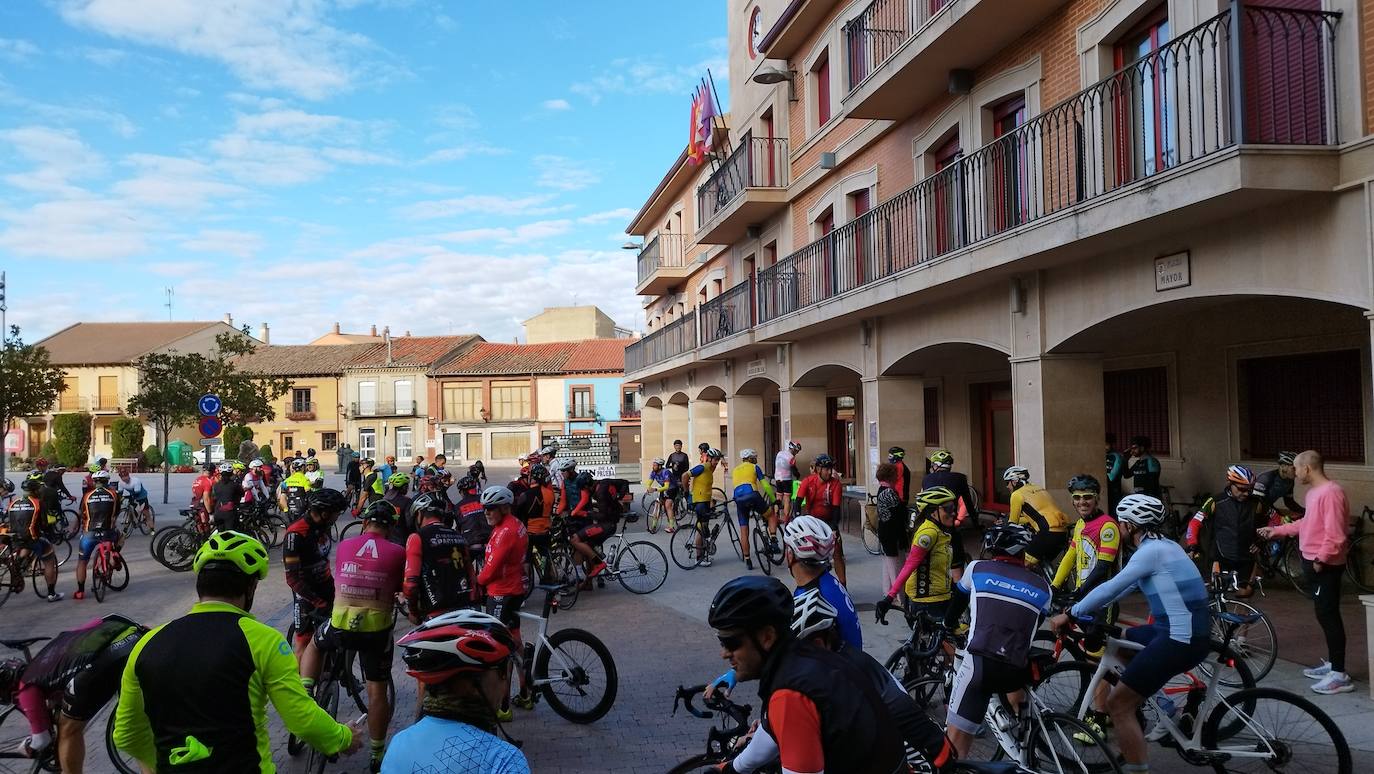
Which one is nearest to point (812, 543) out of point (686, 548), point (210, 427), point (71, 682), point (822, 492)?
point (71, 682)

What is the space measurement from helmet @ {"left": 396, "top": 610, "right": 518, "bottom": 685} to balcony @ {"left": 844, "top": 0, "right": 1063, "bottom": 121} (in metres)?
10.1

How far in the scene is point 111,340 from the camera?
211ft

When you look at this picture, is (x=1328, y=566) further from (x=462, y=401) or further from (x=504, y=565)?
(x=462, y=401)

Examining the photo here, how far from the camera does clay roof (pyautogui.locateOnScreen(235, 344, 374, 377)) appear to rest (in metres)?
58.8

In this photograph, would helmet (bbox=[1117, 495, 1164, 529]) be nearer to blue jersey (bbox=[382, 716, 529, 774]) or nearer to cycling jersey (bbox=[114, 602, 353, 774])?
blue jersey (bbox=[382, 716, 529, 774])

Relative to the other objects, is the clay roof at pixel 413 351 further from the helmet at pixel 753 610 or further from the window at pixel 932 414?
the helmet at pixel 753 610

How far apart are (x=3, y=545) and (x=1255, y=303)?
16279mm

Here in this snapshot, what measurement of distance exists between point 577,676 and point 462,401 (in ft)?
174

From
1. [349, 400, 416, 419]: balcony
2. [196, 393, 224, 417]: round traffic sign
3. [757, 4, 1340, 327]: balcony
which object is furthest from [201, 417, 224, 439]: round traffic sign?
[349, 400, 416, 419]: balcony

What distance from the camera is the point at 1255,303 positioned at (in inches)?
429

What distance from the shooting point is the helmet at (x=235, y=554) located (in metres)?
3.20

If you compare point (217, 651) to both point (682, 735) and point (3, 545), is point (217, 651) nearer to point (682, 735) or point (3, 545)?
point (682, 735)

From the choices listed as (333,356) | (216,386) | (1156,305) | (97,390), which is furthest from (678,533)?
(97,390)

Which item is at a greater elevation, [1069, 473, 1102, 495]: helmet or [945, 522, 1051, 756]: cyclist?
[1069, 473, 1102, 495]: helmet
